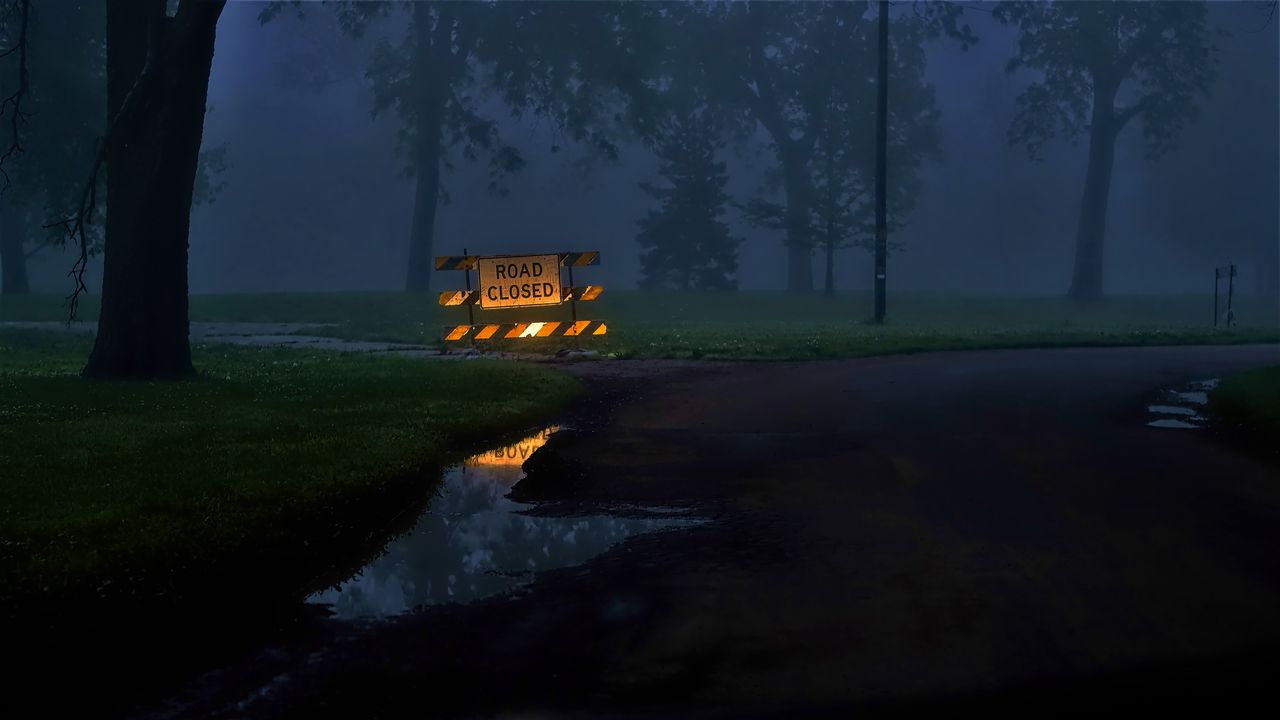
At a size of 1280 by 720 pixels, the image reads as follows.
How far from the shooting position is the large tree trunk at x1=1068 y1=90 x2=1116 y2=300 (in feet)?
176

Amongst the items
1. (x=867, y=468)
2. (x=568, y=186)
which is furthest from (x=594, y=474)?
(x=568, y=186)

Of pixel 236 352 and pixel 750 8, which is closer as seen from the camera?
pixel 236 352

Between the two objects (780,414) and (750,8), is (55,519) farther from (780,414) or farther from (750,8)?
(750,8)

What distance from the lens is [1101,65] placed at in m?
52.9

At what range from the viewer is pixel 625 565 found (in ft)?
23.0

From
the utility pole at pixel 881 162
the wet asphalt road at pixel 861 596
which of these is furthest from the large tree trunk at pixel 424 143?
the wet asphalt road at pixel 861 596

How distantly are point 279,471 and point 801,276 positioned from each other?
168ft

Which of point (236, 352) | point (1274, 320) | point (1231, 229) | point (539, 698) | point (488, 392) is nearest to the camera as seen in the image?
point (539, 698)

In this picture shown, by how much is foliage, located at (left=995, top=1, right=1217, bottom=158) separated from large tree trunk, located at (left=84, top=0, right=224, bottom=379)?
1602 inches

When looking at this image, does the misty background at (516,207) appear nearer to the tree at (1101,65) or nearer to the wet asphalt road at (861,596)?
the tree at (1101,65)

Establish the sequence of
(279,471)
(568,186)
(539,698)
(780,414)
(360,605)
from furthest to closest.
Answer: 1. (568,186)
2. (780,414)
3. (279,471)
4. (360,605)
5. (539,698)

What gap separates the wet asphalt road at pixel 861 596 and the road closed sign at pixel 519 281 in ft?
32.3

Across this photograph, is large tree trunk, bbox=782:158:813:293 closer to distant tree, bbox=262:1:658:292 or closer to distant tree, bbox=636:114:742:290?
distant tree, bbox=636:114:742:290

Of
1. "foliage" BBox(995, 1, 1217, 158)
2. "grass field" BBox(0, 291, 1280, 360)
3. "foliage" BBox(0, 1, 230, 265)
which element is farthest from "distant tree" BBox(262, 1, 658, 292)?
"foliage" BBox(995, 1, 1217, 158)
